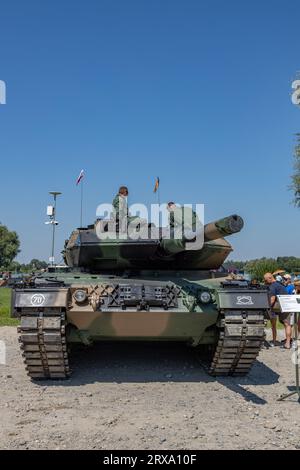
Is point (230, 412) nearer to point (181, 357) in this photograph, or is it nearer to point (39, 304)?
point (39, 304)

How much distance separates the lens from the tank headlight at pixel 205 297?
8.78 metres

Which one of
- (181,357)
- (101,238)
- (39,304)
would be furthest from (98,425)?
(181,357)

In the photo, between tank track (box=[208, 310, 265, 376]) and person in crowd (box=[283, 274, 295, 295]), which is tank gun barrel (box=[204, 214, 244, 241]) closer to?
tank track (box=[208, 310, 265, 376])

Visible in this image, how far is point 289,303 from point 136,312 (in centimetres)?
244

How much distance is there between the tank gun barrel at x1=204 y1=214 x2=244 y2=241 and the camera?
6.59 metres

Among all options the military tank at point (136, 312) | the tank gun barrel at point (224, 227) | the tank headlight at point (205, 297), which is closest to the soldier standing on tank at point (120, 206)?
the military tank at point (136, 312)

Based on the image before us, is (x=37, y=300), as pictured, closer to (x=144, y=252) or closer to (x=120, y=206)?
(x=144, y=252)

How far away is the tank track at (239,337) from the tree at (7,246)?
6667 cm

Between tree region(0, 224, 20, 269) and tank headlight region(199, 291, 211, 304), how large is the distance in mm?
66580

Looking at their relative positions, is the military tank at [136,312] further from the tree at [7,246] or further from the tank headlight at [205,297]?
the tree at [7,246]

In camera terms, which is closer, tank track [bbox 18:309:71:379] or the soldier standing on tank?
tank track [bbox 18:309:71:379]

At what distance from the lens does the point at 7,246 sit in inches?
2918

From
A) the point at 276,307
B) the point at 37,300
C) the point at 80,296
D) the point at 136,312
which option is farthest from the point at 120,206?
the point at 276,307

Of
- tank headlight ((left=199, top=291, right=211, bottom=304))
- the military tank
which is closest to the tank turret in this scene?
the military tank
